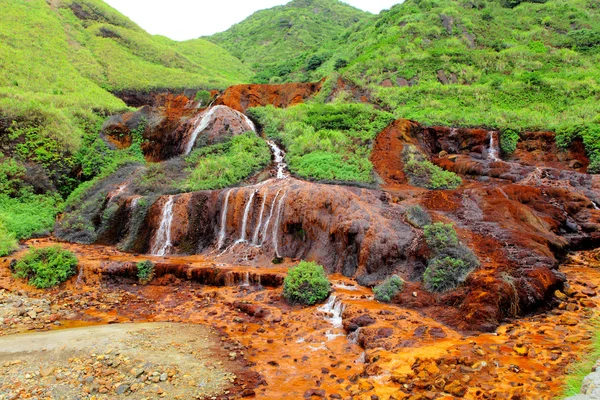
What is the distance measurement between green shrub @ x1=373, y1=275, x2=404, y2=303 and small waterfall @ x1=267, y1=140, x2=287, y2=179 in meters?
8.84

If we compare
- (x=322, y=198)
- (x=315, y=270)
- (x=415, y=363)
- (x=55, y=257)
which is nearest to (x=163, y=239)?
(x=55, y=257)

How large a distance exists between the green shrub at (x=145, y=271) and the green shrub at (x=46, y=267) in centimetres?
191

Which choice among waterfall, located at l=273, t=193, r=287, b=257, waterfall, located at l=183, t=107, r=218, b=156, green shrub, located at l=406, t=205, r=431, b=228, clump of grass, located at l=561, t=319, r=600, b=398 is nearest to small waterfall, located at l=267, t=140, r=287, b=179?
waterfall, located at l=273, t=193, r=287, b=257

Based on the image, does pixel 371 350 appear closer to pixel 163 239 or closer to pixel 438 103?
pixel 163 239

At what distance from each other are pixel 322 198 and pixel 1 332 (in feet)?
31.7

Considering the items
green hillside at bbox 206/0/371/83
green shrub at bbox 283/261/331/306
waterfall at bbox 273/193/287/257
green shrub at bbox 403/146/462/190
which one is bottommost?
green shrub at bbox 283/261/331/306

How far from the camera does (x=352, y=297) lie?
10.2 metres

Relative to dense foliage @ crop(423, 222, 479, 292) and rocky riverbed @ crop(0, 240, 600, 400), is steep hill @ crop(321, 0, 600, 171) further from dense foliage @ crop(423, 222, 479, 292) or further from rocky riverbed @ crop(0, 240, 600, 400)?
rocky riverbed @ crop(0, 240, 600, 400)

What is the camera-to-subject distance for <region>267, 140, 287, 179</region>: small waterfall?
736 inches

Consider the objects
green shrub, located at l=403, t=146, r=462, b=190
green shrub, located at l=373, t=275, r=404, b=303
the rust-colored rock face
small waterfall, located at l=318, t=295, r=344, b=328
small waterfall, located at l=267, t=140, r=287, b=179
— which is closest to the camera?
small waterfall, located at l=318, t=295, r=344, b=328

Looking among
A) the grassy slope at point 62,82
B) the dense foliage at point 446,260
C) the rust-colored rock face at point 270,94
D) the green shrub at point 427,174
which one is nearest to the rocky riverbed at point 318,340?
the dense foliage at point 446,260

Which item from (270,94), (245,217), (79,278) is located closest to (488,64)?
Result: (270,94)

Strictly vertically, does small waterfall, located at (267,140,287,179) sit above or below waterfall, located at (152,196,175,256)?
above

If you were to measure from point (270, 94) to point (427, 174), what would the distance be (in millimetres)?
17166
